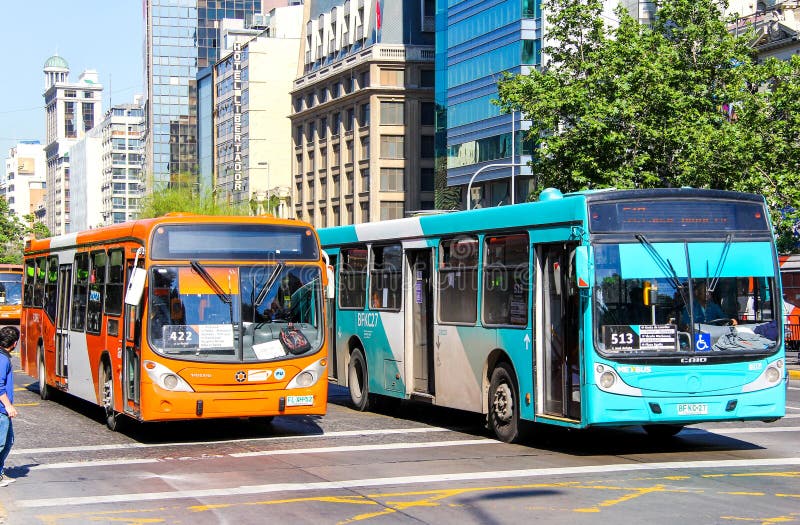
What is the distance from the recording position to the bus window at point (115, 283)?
57.1ft

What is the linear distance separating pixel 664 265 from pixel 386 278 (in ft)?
20.5

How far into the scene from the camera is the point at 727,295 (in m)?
14.3

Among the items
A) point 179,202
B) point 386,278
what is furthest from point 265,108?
point 386,278

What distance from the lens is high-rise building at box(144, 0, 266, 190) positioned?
175 metres

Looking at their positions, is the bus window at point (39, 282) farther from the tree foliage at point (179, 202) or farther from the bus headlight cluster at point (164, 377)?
the tree foliage at point (179, 202)

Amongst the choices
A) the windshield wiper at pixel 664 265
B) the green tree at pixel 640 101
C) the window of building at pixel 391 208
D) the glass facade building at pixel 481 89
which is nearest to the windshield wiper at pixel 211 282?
the windshield wiper at pixel 664 265

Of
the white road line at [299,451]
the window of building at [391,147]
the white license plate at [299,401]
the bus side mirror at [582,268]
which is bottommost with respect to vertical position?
the white road line at [299,451]

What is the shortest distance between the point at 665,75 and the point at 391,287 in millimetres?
23903

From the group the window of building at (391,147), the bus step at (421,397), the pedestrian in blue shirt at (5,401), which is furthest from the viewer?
the window of building at (391,147)

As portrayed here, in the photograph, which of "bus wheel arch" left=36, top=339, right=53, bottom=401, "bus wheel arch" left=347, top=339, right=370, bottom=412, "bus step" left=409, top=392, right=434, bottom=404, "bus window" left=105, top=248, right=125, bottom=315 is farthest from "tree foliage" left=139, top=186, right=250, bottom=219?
"bus step" left=409, top=392, right=434, bottom=404

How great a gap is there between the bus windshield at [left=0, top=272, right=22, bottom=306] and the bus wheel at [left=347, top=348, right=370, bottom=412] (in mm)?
33584

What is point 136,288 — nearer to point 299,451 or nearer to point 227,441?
point 227,441

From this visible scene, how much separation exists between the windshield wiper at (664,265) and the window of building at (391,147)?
87.4m

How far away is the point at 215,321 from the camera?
16.0 m
